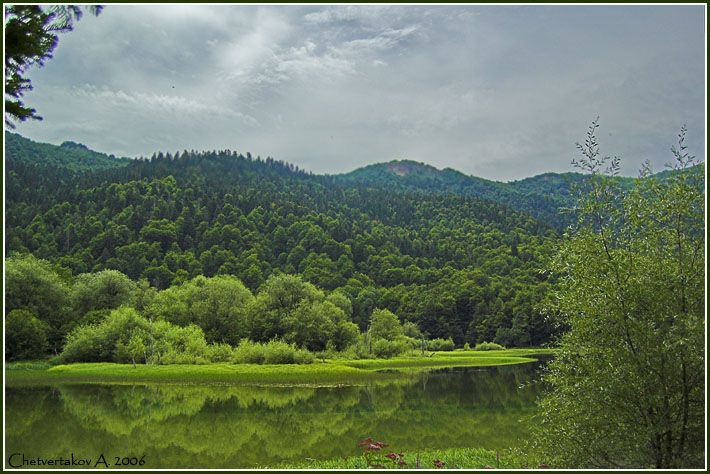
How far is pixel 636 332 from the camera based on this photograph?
13148mm

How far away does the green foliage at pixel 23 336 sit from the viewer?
55.1m

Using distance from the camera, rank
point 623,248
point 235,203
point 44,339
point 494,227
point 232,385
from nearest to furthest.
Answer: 1. point 623,248
2. point 232,385
3. point 44,339
4. point 235,203
5. point 494,227

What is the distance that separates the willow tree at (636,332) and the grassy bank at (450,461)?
2.27 m

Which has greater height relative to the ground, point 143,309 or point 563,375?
point 563,375

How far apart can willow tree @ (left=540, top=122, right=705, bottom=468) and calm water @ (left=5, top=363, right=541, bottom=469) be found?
29.4 ft

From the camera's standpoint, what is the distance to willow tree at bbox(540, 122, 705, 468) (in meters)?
12.8

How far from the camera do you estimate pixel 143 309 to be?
7350 centimetres

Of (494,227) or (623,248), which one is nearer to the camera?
(623,248)

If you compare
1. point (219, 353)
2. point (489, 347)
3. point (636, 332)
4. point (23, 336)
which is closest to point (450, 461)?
point (636, 332)

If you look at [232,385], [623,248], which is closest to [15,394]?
[232,385]

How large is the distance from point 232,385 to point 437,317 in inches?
3295

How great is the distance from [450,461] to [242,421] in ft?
44.5

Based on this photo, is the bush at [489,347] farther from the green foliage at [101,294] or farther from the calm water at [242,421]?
the green foliage at [101,294]

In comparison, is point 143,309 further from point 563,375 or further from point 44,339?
point 563,375
